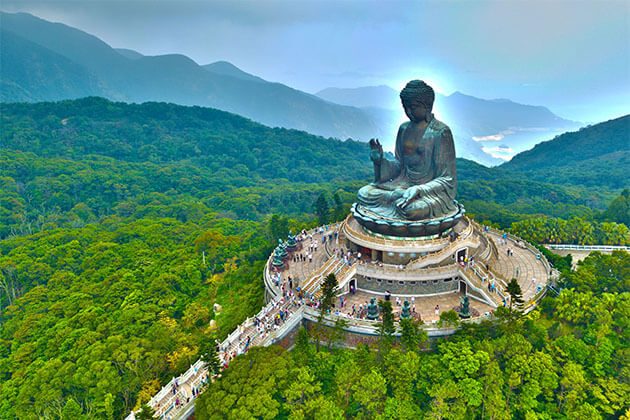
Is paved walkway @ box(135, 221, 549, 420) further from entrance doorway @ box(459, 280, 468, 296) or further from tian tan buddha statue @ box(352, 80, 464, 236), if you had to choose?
tian tan buddha statue @ box(352, 80, 464, 236)

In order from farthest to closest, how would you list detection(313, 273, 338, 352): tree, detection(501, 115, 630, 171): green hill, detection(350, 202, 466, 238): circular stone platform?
detection(501, 115, 630, 171): green hill → detection(350, 202, 466, 238): circular stone platform → detection(313, 273, 338, 352): tree

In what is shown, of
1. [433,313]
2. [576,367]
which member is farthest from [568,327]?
[433,313]

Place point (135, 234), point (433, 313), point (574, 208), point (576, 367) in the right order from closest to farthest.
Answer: point (576, 367) < point (433, 313) < point (135, 234) < point (574, 208)

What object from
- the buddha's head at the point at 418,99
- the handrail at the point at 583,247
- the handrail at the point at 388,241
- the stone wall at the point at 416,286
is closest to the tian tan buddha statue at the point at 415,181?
the buddha's head at the point at 418,99

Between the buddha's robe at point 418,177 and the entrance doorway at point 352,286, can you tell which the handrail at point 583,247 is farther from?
the entrance doorway at point 352,286

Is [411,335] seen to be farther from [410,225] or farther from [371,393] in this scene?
[410,225]

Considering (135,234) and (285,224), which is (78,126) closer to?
(135,234)

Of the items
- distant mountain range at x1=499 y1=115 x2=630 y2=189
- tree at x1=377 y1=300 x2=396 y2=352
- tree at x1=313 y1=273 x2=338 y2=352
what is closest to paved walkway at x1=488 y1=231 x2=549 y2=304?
tree at x1=377 y1=300 x2=396 y2=352
